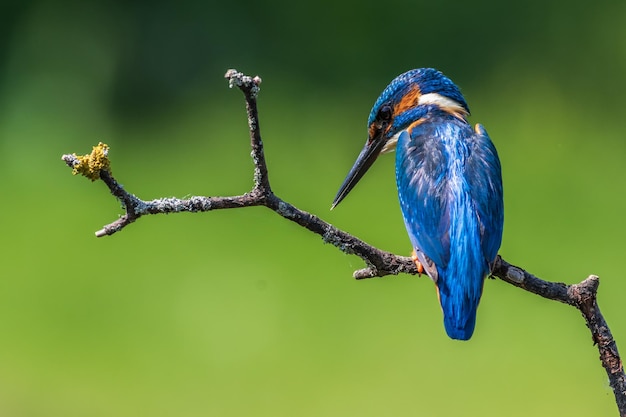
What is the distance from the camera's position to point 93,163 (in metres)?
1.41

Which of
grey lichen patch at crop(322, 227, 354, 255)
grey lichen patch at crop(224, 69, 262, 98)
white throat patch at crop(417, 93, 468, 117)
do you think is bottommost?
grey lichen patch at crop(322, 227, 354, 255)

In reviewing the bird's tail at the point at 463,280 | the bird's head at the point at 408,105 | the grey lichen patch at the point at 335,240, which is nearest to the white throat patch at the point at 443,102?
the bird's head at the point at 408,105

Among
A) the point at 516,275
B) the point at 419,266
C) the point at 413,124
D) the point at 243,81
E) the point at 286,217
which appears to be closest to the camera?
the point at 243,81

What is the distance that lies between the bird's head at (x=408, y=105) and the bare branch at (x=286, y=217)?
1.50 feet

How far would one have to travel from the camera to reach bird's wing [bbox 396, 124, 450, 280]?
1.78 meters

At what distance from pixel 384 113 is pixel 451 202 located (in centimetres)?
39

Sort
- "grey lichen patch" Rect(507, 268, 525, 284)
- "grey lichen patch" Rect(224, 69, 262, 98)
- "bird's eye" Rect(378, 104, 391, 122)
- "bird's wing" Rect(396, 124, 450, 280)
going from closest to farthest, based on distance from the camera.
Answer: "grey lichen patch" Rect(224, 69, 262, 98)
"grey lichen patch" Rect(507, 268, 525, 284)
"bird's wing" Rect(396, 124, 450, 280)
"bird's eye" Rect(378, 104, 391, 122)

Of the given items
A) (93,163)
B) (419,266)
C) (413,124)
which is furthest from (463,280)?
(93,163)

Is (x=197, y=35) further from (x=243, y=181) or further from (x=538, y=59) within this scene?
(x=538, y=59)

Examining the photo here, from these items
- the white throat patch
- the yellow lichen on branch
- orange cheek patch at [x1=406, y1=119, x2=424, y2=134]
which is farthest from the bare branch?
the white throat patch

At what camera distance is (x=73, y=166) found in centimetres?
142

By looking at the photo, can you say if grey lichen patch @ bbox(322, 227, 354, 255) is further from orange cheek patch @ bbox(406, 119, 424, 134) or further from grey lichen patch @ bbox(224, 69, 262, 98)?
orange cheek patch @ bbox(406, 119, 424, 134)

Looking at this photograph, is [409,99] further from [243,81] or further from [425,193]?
[243,81]

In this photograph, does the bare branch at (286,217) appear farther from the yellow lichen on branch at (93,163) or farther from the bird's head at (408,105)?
the bird's head at (408,105)
